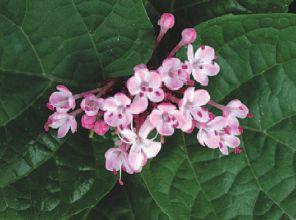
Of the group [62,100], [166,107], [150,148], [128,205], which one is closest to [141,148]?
[150,148]

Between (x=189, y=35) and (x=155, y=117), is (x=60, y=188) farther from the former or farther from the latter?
(x=189, y=35)

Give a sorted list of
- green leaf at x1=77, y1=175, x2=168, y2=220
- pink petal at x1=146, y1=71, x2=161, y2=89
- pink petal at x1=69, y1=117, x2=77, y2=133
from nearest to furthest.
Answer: pink petal at x1=146, y1=71, x2=161, y2=89
pink petal at x1=69, y1=117, x2=77, y2=133
green leaf at x1=77, y1=175, x2=168, y2=220

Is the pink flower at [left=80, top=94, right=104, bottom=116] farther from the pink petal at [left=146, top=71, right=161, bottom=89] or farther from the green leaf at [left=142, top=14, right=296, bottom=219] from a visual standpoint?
the green leaf at [left=142, top=14, right=296, bottom=219]

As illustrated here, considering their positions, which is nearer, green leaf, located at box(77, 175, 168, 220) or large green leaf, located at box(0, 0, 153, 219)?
large green leaf, located at box(0, 0, 153, 219)

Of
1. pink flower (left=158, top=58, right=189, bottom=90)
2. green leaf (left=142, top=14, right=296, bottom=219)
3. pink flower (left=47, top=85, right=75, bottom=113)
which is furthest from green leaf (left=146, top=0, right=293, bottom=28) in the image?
pink flower (left=47, top=85, right=75, bottom=113)

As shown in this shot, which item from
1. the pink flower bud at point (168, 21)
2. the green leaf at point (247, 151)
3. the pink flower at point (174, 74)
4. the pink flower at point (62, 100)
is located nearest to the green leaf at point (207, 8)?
the green leaf at point (247, 151)

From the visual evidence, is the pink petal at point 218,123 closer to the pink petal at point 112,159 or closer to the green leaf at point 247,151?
the green leaf at point 247,151

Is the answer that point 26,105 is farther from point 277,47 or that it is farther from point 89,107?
point 277,47
